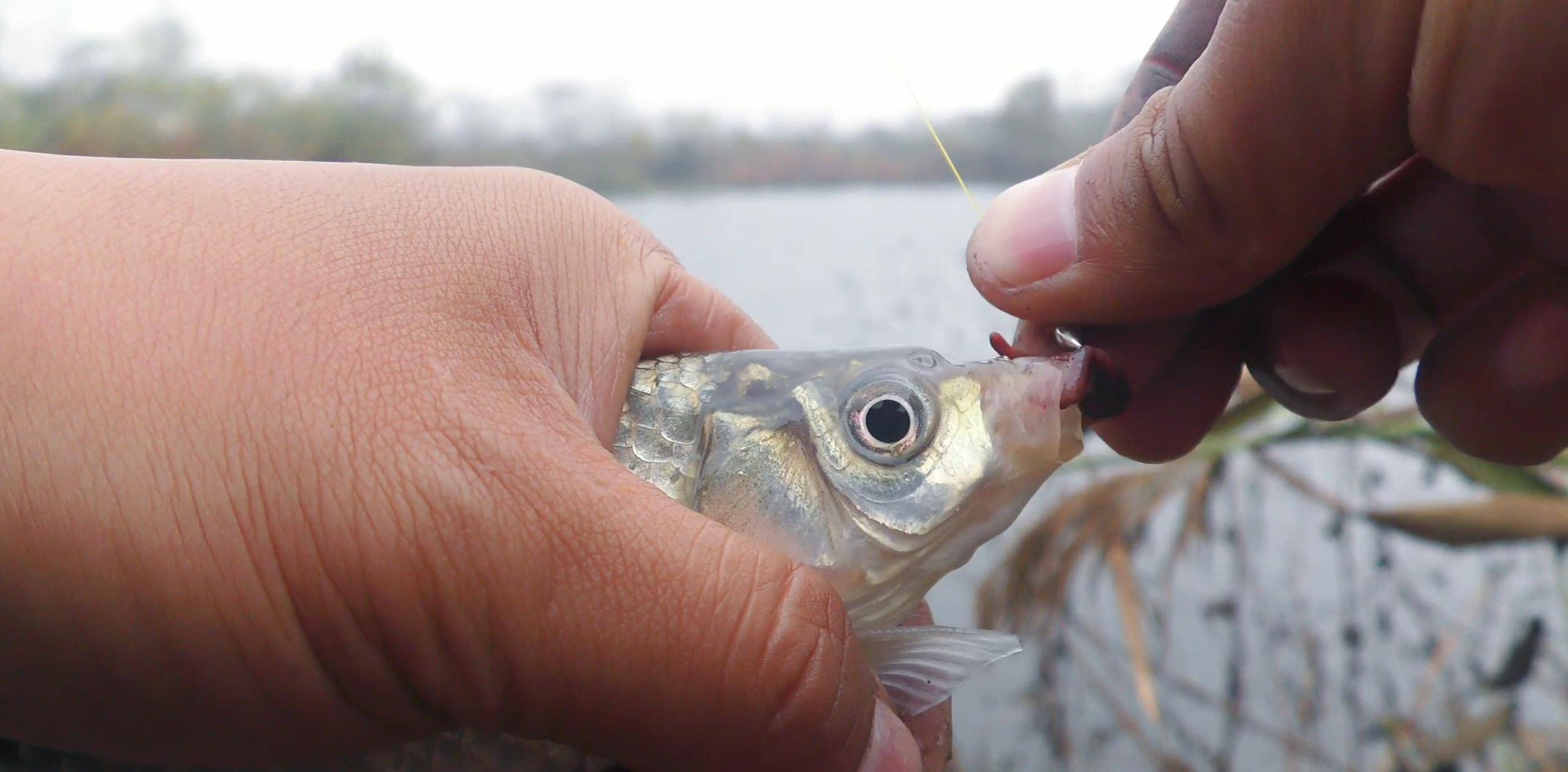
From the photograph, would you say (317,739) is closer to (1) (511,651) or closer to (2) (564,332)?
(1) (511,651)

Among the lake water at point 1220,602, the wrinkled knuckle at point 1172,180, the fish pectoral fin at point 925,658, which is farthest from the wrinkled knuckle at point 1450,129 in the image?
the lake water at point 1220,602

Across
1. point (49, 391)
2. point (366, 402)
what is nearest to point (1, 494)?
point (49, 391)

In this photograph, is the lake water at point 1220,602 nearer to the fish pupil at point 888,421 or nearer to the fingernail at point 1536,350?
the fingernail at point 1536,350

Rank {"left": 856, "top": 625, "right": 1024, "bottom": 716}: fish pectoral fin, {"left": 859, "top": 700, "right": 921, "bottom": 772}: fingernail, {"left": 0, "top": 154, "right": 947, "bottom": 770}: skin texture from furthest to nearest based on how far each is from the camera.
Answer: {"left": 856, "top": 625, "right": 1024, "bottom": 716}: fish pectoral fin → {"left": 859, "top": 700, "right": 921, "bottom": 772}: fingernail → {"left": 0, "top": 154, "right": 947, "bottom": 770}: skin texture

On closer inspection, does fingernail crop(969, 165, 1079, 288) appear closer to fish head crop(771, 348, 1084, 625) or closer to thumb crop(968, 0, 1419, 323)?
thumb crop(968, 0, 1419, 323)

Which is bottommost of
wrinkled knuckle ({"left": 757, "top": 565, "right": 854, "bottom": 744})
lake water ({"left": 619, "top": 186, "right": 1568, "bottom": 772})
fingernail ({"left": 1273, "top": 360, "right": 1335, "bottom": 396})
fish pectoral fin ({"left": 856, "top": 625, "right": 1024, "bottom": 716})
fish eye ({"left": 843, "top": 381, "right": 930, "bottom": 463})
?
lake water ({"left": 619, "top": 186, "right": 1568, "bottom": 772})

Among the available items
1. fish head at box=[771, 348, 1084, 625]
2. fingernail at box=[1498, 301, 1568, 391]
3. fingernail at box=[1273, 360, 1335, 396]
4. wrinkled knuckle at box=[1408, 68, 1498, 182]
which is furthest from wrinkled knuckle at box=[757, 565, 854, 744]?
fingernail at box=[1498, 301, 1568, 391]
